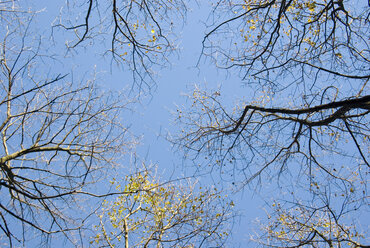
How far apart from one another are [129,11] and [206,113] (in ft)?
6.60

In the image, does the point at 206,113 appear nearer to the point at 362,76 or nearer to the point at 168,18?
the point at 168,18

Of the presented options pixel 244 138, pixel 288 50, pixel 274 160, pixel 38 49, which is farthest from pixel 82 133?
pixel 288 50

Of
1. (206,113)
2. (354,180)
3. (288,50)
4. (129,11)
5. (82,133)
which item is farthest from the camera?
(82,133)

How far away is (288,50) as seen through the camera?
4.40m

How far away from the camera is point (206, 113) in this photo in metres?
5.17

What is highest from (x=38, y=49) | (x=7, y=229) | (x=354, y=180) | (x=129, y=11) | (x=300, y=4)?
(x=300, y=4)

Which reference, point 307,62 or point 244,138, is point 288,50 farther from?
point 244,138

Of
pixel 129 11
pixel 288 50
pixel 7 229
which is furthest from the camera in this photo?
pixel 288 50

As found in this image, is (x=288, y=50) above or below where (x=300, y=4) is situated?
below

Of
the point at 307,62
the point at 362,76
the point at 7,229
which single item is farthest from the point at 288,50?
the point at 7,229

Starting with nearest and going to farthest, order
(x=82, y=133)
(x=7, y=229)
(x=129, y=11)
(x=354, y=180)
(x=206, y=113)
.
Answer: (x=7, y=229) < (x=129, y=11) < (x=354, y=180) < (x=206, y=113) < (x=82, y=133)

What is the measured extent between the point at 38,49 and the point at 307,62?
378 cm

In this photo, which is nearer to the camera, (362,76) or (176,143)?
(362,76)

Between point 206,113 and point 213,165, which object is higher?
point 206,113
